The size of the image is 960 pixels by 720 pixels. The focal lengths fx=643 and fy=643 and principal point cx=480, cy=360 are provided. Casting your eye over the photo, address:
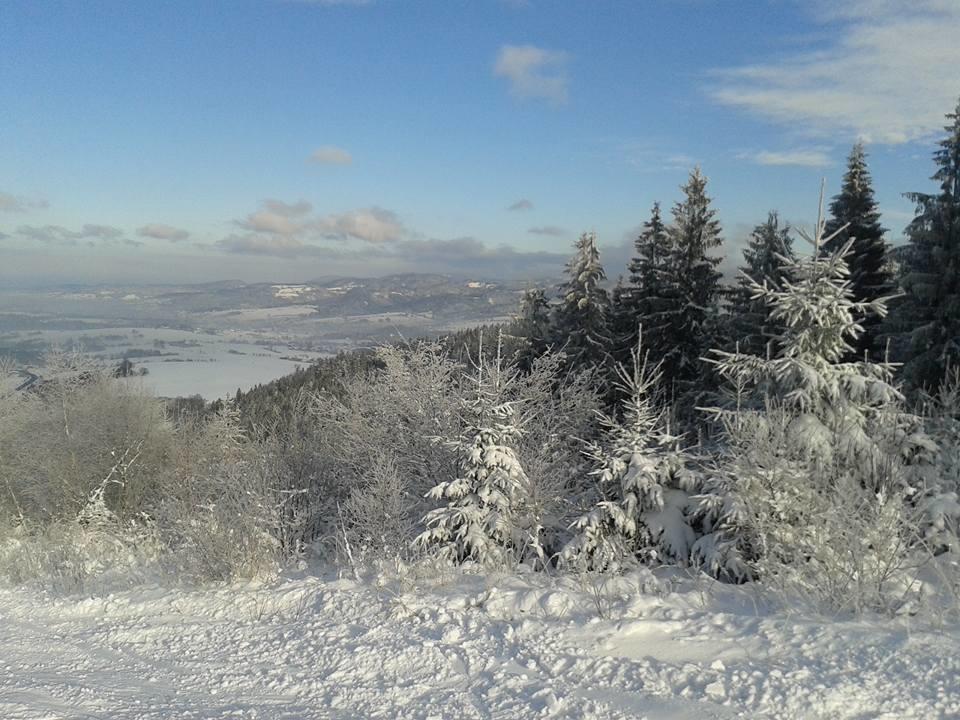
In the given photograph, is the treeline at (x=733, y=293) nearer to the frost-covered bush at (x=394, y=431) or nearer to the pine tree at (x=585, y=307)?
the pine tree at (x=585, y=307)

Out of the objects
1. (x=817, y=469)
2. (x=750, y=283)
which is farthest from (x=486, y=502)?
(x=750, y=283)

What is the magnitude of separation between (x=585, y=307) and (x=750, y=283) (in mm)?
7191

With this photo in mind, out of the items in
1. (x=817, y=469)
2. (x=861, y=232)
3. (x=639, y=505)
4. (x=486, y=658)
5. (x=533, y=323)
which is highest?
(x=861, y=232)

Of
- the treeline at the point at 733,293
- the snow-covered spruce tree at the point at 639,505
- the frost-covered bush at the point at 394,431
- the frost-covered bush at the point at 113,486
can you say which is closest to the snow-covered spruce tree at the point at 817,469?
the snow-covered spruce tree at the point at 639,505

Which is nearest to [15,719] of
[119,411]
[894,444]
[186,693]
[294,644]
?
[186,693]

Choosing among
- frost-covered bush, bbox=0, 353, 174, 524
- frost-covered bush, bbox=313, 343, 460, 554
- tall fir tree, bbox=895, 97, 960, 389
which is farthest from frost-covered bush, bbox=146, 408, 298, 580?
tall fir tree, bbox=895, 97, 960, 389

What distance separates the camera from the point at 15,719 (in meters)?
5.00

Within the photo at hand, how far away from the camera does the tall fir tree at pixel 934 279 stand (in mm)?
18516

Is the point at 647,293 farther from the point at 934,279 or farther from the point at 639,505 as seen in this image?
the point at 639,505

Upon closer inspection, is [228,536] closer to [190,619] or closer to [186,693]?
[190,619]

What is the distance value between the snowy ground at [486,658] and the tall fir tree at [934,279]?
15469 millimetres

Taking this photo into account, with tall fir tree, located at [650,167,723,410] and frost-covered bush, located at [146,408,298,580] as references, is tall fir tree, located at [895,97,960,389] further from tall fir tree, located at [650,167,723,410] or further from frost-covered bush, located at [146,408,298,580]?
frost-covered bush, located at [146,408,298,580]

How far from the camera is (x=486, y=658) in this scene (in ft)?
18.7

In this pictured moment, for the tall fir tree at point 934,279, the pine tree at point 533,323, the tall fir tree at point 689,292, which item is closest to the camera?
the tall fir tree at point 934,279
